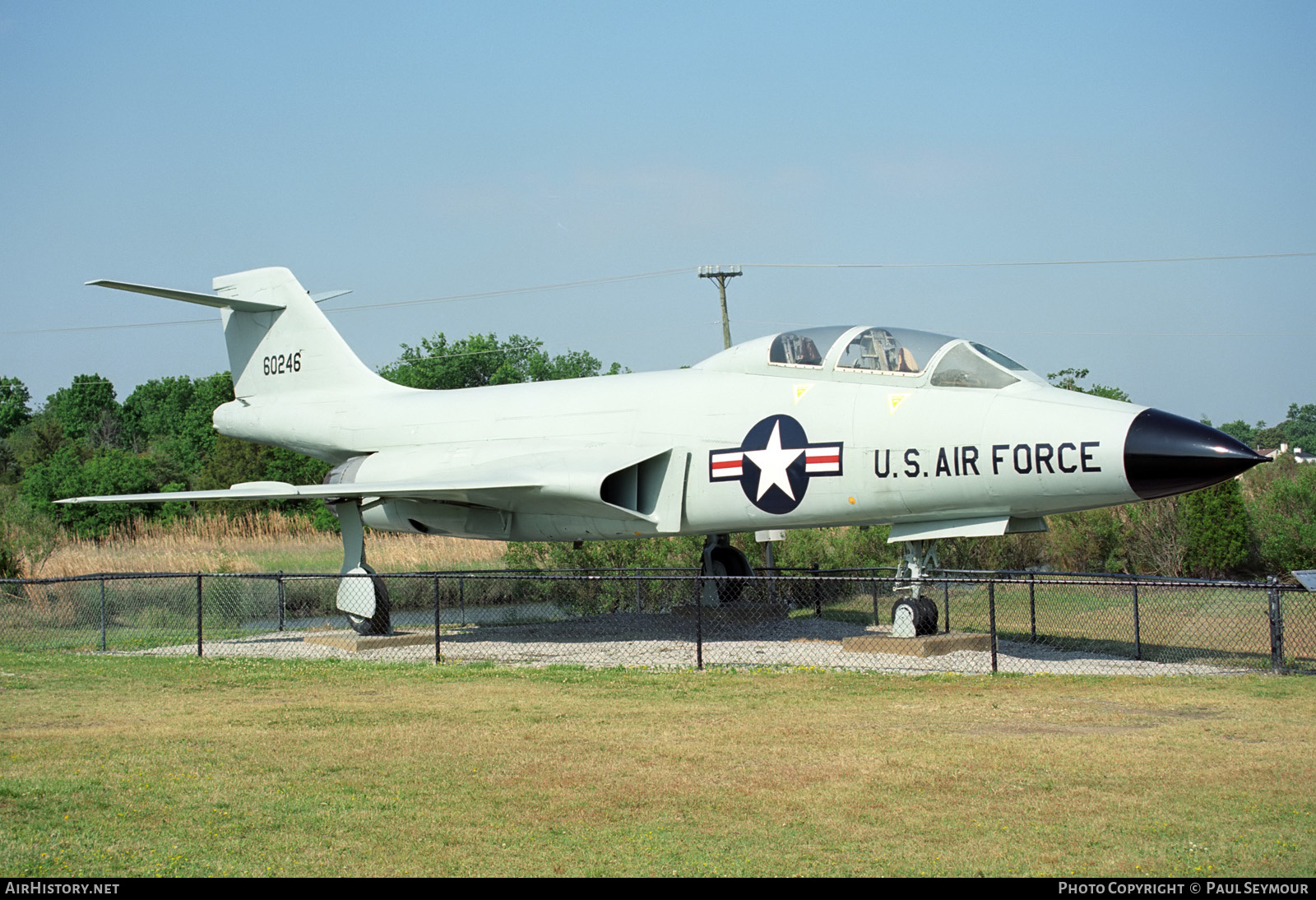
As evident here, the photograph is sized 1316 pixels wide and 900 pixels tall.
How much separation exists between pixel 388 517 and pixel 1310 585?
11.8 metres

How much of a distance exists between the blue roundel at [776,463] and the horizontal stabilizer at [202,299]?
8613 millimetres

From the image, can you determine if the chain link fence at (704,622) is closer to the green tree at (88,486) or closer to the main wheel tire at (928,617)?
the main wheel tire at (928,617)

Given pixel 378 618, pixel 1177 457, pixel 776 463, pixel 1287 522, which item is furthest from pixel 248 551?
pixel 1287 522

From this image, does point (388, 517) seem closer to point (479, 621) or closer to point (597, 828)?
point (479, 621)

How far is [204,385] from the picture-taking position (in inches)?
3046

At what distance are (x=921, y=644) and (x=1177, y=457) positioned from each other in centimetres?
342

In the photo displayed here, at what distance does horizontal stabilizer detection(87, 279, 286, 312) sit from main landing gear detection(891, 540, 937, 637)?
437 inches

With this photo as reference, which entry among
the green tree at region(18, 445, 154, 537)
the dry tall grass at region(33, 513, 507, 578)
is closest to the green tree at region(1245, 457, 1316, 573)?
the dry tall grass at region(33, 513, 507, 578)

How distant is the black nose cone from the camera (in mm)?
10961

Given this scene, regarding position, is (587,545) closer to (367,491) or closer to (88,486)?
(367,491)

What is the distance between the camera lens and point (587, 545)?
975 inches

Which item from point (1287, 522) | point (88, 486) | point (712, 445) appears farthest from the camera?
point (88, 486)

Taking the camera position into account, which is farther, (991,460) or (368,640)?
(368,640)

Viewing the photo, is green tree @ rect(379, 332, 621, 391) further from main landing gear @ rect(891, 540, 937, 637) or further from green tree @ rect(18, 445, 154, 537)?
main landing gear @ rect(891, 540, 937, 637)
